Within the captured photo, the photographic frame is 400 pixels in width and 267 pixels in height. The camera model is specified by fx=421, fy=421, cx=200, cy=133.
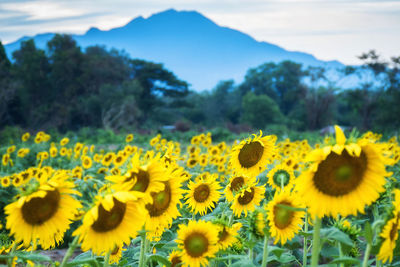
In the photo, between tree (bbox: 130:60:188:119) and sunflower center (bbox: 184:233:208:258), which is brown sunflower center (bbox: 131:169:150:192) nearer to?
sunflower center (bbox: 184:233:208:258)

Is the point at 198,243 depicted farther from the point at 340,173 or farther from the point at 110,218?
the point at 340,173

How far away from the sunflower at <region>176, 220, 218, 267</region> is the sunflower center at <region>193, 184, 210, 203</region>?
777 millimetres

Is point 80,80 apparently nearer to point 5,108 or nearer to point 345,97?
point 5,108

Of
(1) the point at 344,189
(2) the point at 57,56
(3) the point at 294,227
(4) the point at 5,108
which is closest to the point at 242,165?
(3) the point at 294,227

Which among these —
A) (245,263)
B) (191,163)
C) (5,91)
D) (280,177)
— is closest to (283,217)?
(245,263)

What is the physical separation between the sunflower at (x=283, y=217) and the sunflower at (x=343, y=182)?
1.08ft

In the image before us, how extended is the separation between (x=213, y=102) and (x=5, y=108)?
26.5m

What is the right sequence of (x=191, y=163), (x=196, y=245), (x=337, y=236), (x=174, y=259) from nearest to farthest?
1. (x=337, y=236)
2. (x=196, y=245)
3. (x=174, y=259)
4. (x=191, y=163)

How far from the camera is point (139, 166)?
1582 millimetres

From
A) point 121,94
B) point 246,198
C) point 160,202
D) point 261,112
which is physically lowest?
point 261,112

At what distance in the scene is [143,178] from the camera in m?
1.62

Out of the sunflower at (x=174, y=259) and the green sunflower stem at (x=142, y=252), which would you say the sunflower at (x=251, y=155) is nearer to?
the sunflower at (x=174, y=259)

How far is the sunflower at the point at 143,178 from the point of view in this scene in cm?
149

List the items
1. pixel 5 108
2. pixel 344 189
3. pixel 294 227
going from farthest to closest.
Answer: pixel 5 108
pixel 294 227
pixel 344 189
